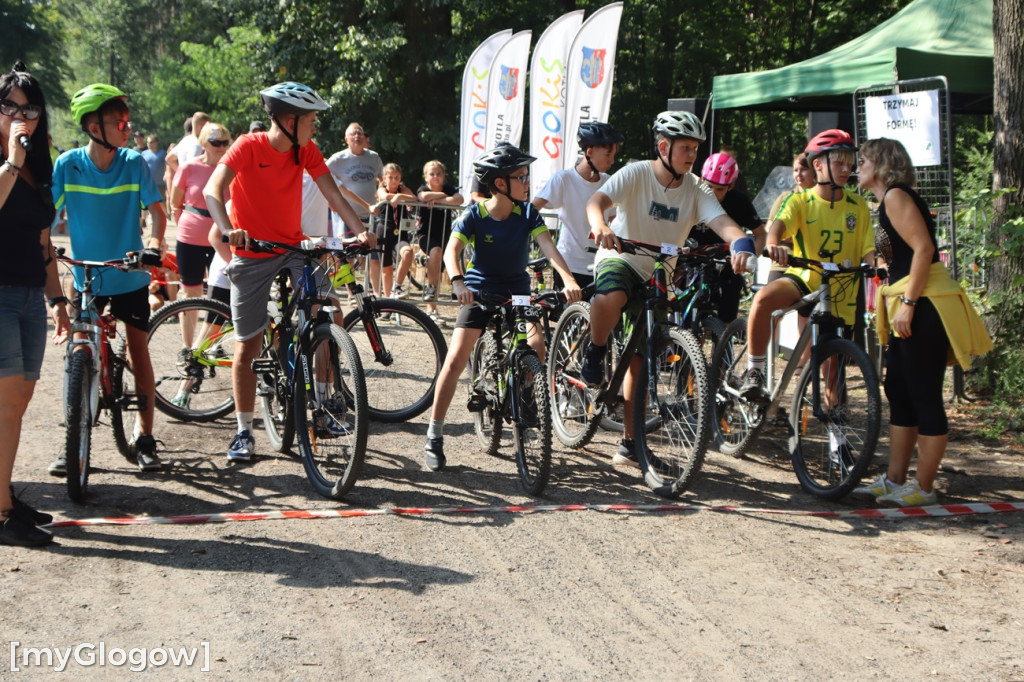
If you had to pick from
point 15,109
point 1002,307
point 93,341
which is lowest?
point 93,341

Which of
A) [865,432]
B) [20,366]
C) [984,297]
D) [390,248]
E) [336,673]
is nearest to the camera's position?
[336,673]

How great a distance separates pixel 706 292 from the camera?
22.4 ft

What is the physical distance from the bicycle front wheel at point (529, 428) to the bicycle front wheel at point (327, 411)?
95 cm

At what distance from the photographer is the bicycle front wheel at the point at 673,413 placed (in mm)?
5762

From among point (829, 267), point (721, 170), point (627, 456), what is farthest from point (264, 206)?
point (829, 267)

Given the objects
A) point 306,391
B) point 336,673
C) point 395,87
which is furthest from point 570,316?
point 395,87

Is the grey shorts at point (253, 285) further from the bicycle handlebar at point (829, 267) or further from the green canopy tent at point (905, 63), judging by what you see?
the green canopy tent at point (905, 63)

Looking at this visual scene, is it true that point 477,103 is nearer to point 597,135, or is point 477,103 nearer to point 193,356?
point 597,135

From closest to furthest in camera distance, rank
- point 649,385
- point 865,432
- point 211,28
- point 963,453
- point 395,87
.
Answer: point 865,432, point 649,385, point 963,453, point 395,87, point 211,28

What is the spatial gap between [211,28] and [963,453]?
4277 cm

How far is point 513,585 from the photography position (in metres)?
4.62

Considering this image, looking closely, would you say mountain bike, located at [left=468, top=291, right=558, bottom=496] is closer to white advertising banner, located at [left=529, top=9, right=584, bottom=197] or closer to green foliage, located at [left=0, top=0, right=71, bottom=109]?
white advertising banner, located at [left=529, top=9, right=584, bottom=197]

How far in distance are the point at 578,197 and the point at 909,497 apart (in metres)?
3.14

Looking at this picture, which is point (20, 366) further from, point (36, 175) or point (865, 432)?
point (865, 432)
